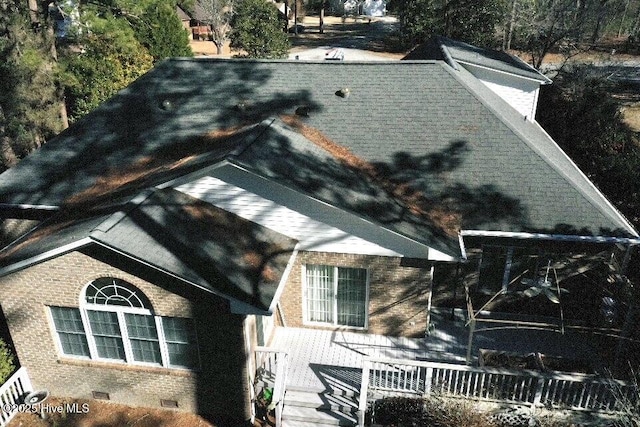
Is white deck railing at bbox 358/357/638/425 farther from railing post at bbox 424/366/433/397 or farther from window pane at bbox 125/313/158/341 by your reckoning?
window pane at bbox 125/313/158/341

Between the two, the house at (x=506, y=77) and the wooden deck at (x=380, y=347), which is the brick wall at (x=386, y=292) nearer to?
the wooden deck at (x=380, y=347)

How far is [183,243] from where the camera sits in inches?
410

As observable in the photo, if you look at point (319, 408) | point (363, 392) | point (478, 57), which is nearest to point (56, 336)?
point (319, 408)

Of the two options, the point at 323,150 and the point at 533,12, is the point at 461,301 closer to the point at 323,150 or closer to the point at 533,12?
the point at 323,150

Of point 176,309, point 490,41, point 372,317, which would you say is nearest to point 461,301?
point 372,317

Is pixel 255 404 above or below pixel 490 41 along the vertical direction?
below

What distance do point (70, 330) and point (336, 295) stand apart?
21.3 feet

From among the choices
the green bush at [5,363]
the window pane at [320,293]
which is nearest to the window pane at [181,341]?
the window pane at [320,293]

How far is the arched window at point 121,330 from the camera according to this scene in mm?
10562

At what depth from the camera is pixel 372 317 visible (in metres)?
13.4

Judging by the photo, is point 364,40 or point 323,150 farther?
point 364,40

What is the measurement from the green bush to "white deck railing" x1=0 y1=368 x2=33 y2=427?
353 millimetres

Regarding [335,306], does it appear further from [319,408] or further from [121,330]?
[121,330]

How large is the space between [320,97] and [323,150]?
2861 mm
